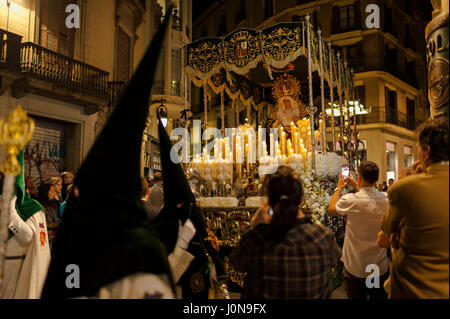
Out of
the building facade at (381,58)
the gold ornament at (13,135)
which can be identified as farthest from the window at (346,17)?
the gold ornament at (13,135)

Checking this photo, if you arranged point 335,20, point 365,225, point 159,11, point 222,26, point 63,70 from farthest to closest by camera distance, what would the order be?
1. point 222,26
2. point 335,20
3. point 159,11
4. point 63,70
5. point 365,225

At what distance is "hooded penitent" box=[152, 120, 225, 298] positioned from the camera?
2.79 meters

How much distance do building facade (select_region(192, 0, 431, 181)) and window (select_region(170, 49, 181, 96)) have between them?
4.81 metres

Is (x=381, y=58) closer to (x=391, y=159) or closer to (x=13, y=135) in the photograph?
(x=391, y=159)

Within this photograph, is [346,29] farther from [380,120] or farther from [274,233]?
[274,233]

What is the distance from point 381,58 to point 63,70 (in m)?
17.9

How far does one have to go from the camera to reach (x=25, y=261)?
13.5 feet

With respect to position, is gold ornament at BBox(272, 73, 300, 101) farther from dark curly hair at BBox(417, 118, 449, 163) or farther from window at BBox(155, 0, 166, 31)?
window at BBox(155, 0, 166, 31)

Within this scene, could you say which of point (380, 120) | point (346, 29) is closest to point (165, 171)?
point (380, 120)

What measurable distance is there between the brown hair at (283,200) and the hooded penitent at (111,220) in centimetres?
63

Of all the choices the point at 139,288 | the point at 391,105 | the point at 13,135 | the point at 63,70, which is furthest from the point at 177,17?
the point at 139,288

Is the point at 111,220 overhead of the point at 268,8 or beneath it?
beneath

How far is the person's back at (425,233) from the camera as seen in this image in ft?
6.95

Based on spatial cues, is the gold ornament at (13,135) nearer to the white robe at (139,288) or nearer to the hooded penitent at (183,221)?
the white robe at (139,288)
